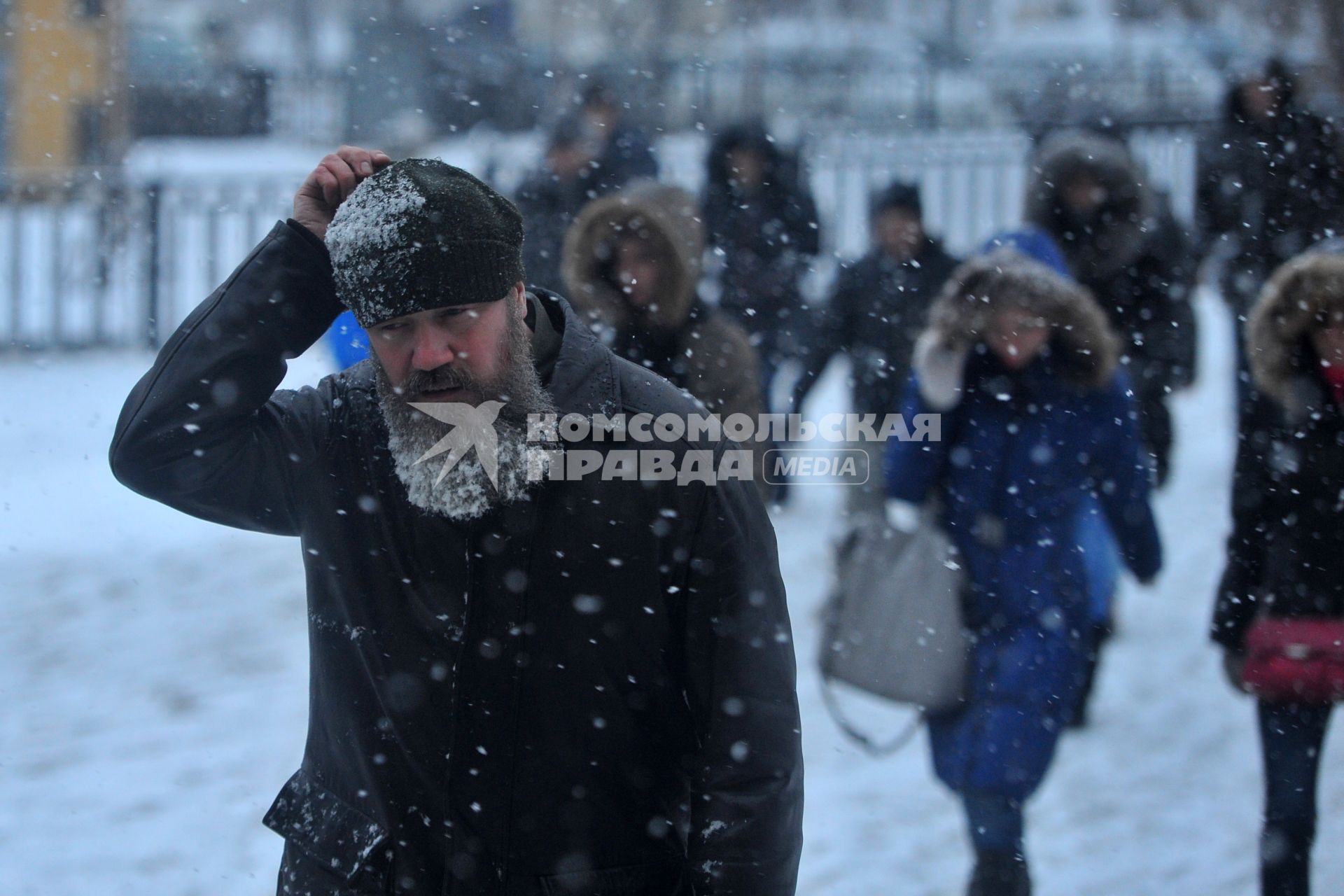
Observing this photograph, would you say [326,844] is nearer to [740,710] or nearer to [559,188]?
[740,710]

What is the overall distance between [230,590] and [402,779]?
184 inches

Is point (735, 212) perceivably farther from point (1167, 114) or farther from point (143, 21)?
point (143, 21)

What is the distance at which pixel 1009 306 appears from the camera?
375 cm

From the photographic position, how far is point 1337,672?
344 cm

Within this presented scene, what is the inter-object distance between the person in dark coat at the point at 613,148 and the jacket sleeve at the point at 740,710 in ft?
14.7

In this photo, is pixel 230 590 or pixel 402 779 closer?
pixel 402 779

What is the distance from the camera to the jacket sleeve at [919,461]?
12.5 ft

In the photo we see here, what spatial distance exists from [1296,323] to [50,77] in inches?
608

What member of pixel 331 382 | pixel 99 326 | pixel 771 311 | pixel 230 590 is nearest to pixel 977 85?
pixel 99 326

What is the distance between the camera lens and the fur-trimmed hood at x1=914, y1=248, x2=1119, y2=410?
3729 mm

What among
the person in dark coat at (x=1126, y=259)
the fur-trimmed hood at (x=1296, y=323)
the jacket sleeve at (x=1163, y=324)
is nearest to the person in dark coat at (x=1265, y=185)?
the jacket sleeve at (x=1163, y=324)

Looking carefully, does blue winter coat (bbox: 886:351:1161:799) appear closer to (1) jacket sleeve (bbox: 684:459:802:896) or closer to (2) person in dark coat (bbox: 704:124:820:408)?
(1) jacket sleeve (bbox: 684:459:802:896)

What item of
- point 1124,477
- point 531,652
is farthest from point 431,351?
point 1124,477

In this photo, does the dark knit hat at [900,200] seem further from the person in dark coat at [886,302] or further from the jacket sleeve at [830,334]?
the jacket sleeve at [830,334]
